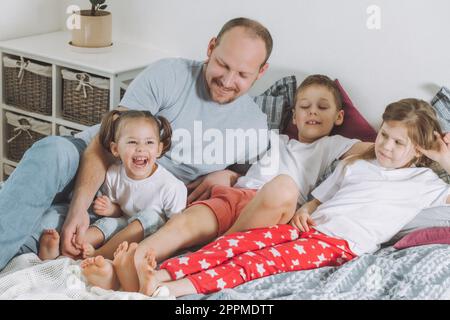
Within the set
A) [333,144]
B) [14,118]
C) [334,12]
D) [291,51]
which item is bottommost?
[14,118]

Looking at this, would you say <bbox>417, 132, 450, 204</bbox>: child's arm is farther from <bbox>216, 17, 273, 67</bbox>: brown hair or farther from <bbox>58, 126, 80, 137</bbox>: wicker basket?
<bbox>58, 126, 80, 137</bbox>: wicker basket

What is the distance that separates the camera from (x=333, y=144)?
5.76ft

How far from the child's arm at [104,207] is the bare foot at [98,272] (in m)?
0.28

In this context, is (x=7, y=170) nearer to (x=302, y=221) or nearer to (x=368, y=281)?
(x=302, y=221)

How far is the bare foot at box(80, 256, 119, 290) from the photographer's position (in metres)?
1.31

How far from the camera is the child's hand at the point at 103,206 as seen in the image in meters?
1.59

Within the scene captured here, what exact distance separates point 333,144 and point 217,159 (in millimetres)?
293

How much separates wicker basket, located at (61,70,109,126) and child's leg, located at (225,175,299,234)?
2.57 feet

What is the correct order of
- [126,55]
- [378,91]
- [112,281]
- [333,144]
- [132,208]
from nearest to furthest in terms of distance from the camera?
1. [112,281]
2. [132,208]
3. [333,144]
4. [378,91]
5. [126,55]

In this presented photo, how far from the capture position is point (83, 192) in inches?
61.5

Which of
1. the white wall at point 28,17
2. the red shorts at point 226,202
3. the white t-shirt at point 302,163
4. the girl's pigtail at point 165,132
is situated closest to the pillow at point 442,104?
the white t-shirt at point 302,163

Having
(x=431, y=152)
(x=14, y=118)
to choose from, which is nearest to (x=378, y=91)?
(x=431, y=152)

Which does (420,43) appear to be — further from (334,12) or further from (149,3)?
(149,3)

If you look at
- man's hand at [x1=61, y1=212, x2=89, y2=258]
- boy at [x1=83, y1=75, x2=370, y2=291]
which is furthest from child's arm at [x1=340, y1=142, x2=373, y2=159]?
man's hand at [x1=61, y1=212, x2=89, y2=258]
